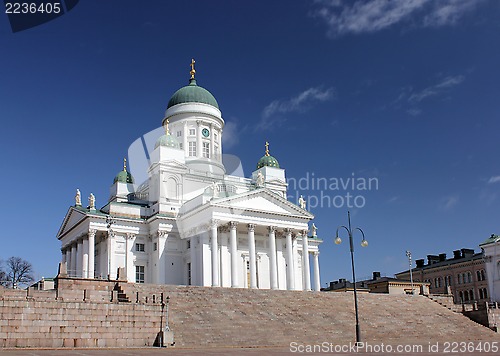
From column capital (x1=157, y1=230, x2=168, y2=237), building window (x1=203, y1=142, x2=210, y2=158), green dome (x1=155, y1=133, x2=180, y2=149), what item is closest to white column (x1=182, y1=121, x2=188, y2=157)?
building window (x1=203, y1=142, x2=210, y2=158)

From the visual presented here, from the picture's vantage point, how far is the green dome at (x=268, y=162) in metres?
73.4

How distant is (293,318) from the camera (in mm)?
39594

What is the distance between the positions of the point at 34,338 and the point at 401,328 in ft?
84.2

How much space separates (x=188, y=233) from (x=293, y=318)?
69.0 feet

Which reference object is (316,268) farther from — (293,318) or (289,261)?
(293,318)

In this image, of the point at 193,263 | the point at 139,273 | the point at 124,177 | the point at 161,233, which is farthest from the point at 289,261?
the point at 124,177

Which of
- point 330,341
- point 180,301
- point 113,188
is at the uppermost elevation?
point 113,188

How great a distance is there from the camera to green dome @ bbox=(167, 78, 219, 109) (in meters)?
71.1

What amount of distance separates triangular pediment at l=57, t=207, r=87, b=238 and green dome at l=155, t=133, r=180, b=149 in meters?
11.5

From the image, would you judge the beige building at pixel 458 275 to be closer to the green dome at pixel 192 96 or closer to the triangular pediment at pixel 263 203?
the triangular pediment at pixel 263 203

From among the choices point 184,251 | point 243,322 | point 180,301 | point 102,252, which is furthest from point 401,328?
point 102,252

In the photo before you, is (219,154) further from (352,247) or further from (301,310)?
(352,247)

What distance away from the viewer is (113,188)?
226 feet

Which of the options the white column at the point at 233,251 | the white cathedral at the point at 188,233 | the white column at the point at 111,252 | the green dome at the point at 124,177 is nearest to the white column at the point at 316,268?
the white cathedral at the point at 188,233
